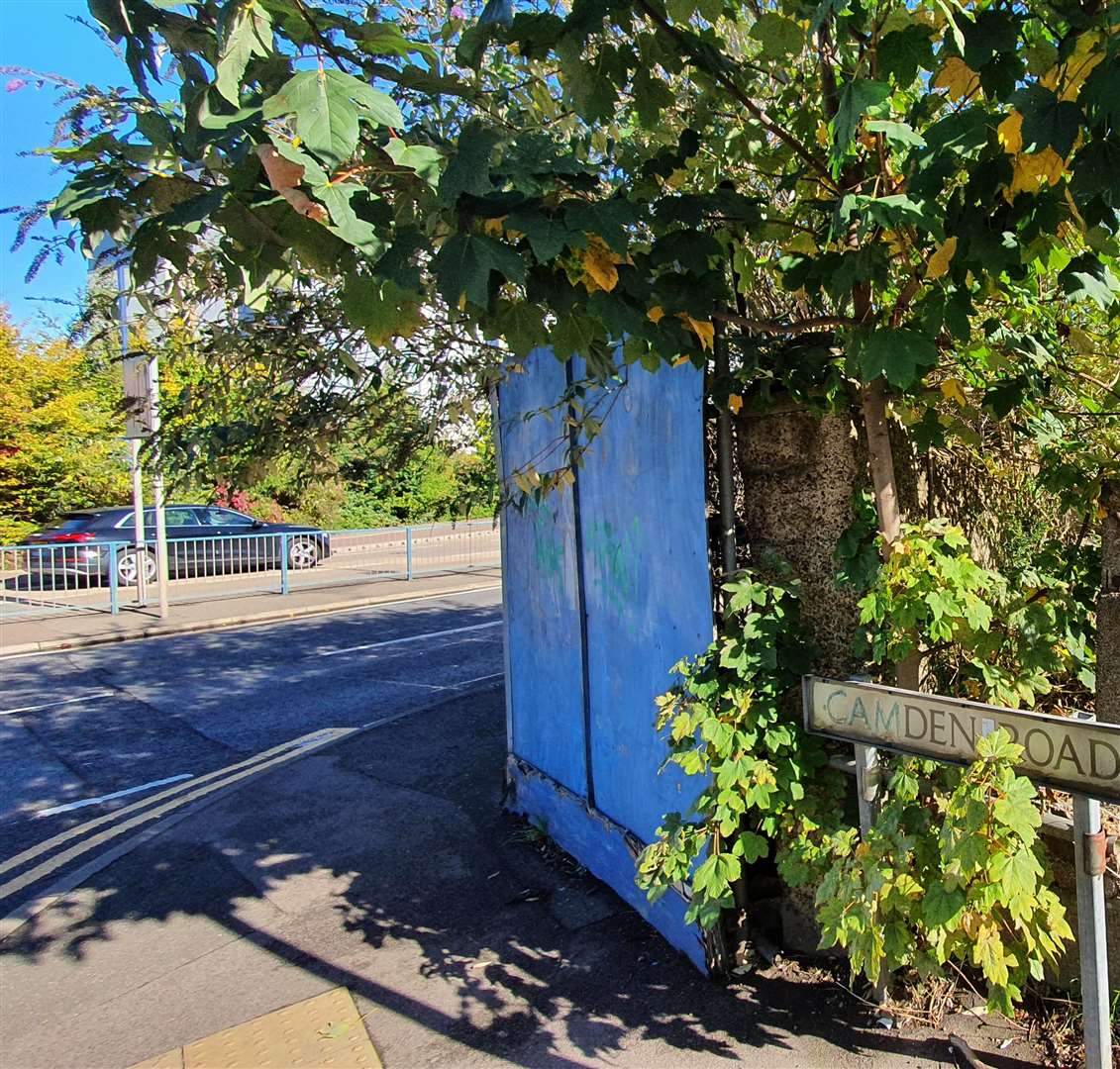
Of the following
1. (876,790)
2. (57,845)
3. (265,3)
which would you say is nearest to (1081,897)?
(876,790)

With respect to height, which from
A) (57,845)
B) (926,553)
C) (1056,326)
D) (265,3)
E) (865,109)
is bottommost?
(57,845)

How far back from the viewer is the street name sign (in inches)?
76.0

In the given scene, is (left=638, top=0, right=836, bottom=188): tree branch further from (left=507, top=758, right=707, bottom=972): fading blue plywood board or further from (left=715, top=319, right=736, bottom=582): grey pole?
(left=507, top=758, right=707, bottom=972): fading blue plywood board

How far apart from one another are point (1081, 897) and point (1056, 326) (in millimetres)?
2331

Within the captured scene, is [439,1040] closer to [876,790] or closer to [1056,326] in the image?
[876,790]

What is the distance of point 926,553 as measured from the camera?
253 centimetres

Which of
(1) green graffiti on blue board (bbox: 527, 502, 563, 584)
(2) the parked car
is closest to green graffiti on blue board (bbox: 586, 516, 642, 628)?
(1) green graffiti on blue board (bbox: 527, 502, 563, 584)

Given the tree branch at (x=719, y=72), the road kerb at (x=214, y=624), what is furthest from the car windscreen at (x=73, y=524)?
the tree branch at (x=719, y=72)

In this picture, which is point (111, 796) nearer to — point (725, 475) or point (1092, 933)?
point (725, 475)

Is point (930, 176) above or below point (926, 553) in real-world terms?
above

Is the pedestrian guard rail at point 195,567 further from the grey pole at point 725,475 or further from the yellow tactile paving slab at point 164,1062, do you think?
the yellow tactile paving slab at point 164,1062

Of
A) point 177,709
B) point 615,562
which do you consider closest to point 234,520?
point 177,709

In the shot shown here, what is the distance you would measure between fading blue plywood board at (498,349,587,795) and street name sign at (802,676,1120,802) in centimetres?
178

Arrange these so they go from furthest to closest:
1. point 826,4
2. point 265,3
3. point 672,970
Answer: point 672,970 → point 265,3 → point 826,4
